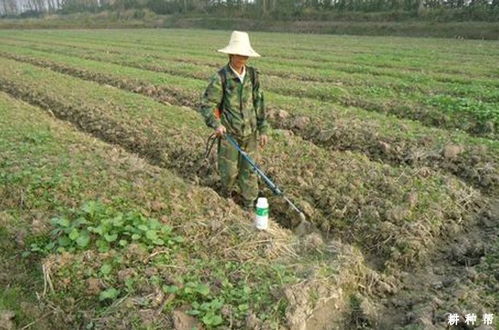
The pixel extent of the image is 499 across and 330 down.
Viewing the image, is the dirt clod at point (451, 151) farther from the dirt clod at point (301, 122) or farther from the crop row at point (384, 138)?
the dirt clod at point (301, 122)

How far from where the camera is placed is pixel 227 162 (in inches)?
230

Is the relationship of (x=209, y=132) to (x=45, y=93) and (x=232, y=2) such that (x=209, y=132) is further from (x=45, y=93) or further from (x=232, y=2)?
(x=232, y=2)

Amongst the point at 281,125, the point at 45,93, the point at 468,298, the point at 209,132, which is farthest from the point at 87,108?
the point at 468,298

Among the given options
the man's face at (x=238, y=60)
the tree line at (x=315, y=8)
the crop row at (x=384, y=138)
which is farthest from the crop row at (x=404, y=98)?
the tree line at (x=315, y=8)

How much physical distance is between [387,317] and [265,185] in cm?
289

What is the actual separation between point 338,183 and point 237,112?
1.83 metres

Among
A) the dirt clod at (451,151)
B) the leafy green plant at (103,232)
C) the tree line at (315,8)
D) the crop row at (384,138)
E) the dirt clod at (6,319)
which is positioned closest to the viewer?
the dirt clod at (6,319)

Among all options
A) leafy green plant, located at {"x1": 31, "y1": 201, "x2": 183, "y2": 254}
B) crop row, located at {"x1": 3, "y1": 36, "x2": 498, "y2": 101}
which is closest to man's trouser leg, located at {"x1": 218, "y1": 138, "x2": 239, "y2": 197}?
leafy green plant, located at {"x1": 31, "y1": 201, "x2": 183, "y2": 254}

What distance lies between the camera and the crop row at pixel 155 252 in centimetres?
381

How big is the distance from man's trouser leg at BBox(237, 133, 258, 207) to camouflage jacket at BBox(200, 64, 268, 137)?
0.67 ft

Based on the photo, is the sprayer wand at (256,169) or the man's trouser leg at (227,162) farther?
the man's trouser leg at (227,162)

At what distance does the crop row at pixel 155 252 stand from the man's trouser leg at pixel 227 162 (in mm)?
346

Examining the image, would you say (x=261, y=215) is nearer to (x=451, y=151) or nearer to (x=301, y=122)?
(x=451, y=151)

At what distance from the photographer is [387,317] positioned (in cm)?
414
